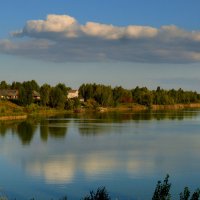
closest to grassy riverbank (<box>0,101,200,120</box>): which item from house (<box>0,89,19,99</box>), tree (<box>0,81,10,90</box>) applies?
house (<box>0,89,19,99</box>)

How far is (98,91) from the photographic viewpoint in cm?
7462

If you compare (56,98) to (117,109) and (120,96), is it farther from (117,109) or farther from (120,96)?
(120,96)

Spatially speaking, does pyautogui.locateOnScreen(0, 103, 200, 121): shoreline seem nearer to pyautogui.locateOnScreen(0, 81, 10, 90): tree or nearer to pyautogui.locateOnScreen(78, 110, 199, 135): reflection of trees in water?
pyautogui.locateOnScreen(78, 110, 199, 135): reflection of trees in water

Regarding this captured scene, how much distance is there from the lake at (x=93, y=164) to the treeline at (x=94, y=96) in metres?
29.0

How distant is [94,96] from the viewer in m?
75.9

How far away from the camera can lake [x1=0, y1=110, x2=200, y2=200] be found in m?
13.7

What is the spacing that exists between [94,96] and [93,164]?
191 ft

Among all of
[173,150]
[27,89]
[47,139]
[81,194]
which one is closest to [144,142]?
[173,150]

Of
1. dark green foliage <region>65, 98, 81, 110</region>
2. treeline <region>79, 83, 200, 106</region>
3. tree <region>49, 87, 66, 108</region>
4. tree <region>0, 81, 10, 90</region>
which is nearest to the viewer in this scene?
tree <region>49, 87, 66, 108</region>

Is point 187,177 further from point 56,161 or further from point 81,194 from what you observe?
point 56,161

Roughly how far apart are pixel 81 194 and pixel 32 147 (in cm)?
1168

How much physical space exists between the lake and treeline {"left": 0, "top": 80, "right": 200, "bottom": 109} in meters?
29.0

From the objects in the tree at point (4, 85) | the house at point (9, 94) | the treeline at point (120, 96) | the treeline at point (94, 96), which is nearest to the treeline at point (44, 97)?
the treeline at point (94, 96)

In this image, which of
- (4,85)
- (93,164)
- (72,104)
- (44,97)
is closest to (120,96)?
(72,104)
